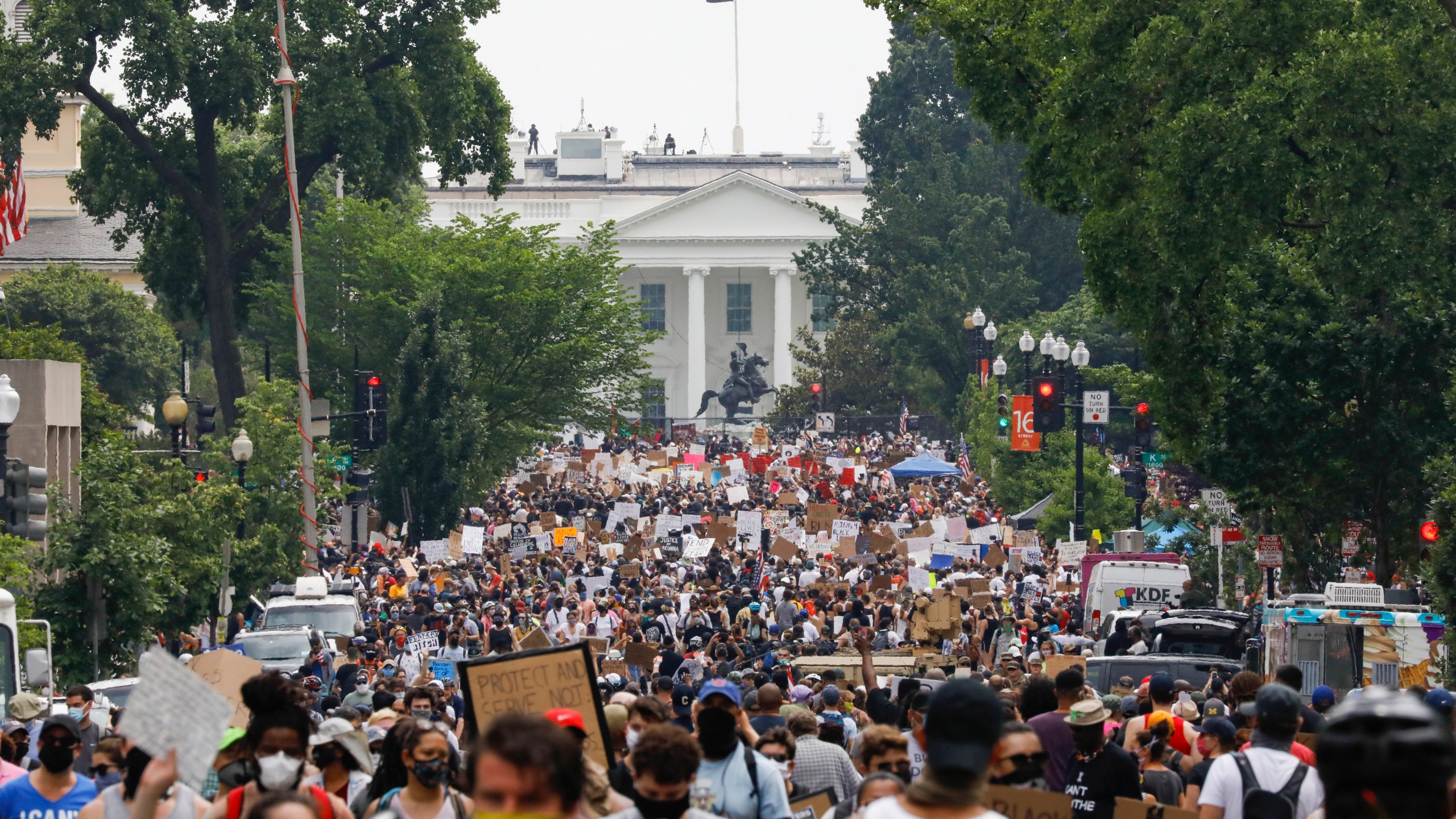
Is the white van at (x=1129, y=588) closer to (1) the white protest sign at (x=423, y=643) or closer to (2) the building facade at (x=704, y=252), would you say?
(1) the white protest sign at (x=423, y=643)

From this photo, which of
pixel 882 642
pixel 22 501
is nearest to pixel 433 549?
pixel 882 642

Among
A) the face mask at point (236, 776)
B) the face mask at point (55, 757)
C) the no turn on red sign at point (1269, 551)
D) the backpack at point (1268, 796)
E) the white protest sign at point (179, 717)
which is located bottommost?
the no turn on red sign at point (1269, 551)

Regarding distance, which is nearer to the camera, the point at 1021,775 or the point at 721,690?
the point at 1021,775

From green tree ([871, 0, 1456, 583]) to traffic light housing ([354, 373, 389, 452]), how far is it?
16327 millimetres

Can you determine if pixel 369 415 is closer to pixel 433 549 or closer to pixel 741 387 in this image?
pixel 433 549

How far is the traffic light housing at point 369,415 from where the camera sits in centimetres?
3656

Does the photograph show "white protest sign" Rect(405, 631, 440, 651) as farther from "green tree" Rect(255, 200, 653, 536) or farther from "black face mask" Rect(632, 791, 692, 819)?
"green tree" Rect(255, 200, 653, 536)

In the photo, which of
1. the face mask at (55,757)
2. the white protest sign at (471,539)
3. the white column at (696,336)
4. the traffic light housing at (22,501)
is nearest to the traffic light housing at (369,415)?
the white protest sign at (471,539)

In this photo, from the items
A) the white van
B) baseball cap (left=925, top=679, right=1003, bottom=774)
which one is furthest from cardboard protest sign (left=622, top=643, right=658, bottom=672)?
baseball cap (left=925, top=679, right=1003, bottom=774)

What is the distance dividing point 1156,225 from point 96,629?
1172 centimetres

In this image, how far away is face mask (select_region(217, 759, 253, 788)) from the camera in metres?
6.24

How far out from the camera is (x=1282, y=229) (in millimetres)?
22438

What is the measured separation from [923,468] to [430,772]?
44.7 meters

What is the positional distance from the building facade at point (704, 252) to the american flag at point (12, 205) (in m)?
54.0
